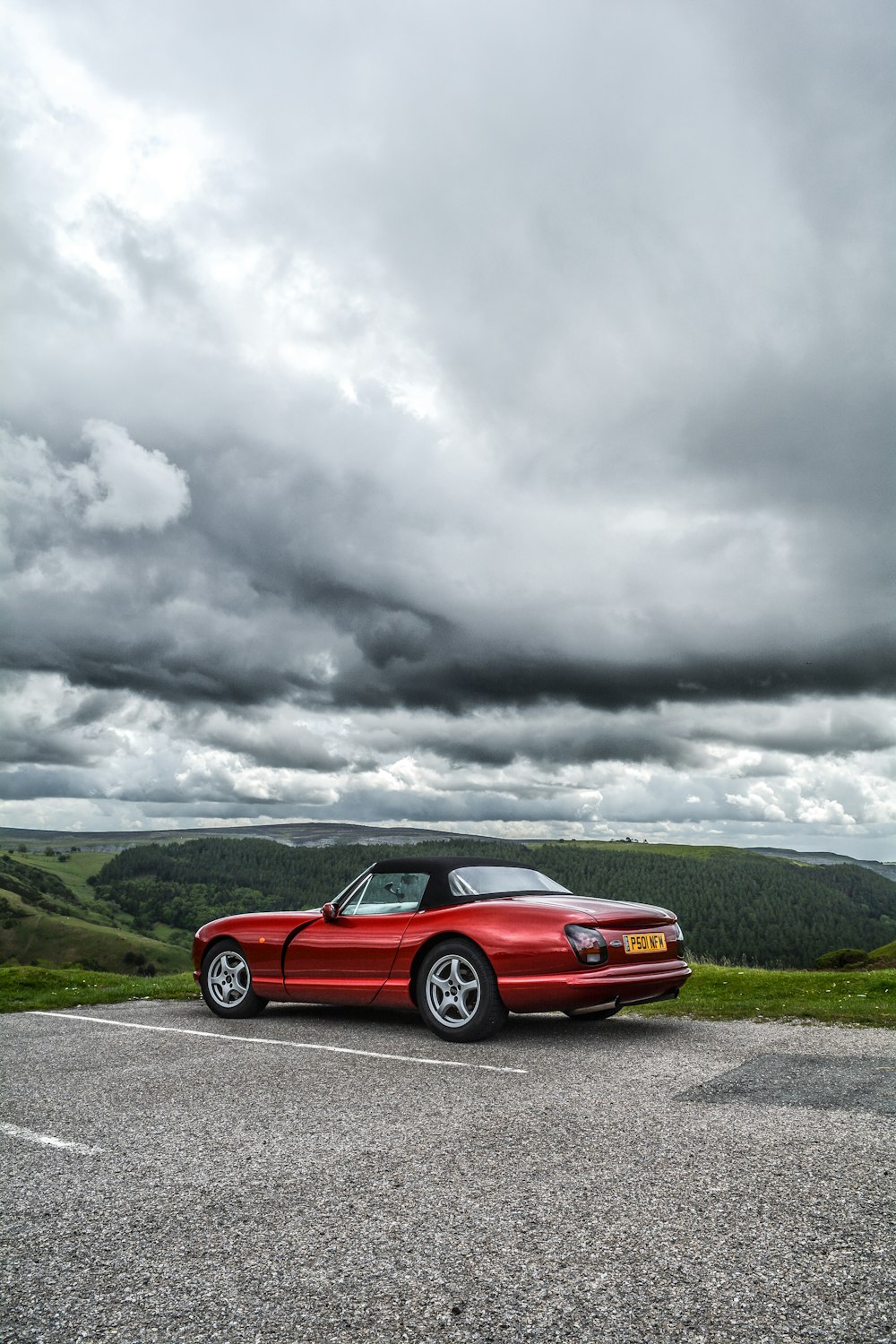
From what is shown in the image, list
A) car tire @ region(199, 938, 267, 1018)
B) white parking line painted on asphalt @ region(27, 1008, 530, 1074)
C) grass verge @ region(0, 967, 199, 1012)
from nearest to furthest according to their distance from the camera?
1. white parking line painted on asphalt @ region(27, 1008, 530, 1074)
2. car tire @ region(199, 938, 267, 1018)
3. grass verge @ region(0, 967, 199, 1012)

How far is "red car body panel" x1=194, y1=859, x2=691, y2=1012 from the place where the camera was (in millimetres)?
6781

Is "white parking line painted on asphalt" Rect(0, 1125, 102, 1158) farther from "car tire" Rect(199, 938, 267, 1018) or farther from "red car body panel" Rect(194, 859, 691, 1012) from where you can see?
"car tire" Rect(199, 938, 267, 1018)

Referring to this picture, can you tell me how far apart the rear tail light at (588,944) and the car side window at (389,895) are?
1.58 meters

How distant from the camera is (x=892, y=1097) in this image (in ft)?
16.5

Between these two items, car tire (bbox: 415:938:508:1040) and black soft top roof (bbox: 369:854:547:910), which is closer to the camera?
car tire (bbox: 415:938:508:1040)

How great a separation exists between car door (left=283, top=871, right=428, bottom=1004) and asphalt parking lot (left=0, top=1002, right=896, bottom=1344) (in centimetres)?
121

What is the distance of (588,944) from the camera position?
6.79 metres

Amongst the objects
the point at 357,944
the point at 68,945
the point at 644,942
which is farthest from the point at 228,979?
the point at 68,945

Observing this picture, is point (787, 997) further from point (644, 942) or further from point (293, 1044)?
point (293, 1044)

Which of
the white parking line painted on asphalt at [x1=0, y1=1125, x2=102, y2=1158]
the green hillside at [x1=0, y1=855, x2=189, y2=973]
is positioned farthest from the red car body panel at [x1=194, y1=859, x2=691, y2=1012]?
the green hillside at [x1=0, y1=855, x2=189, y2=973]

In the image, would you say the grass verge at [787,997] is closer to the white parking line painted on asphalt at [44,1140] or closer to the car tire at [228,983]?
the car tire at [228,983]

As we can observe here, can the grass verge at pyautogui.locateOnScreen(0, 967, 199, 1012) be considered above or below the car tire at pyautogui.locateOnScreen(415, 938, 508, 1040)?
below

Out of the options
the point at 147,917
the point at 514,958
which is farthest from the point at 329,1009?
the point at 147,917

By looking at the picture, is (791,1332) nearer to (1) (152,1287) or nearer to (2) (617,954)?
(1) (152,1287)
